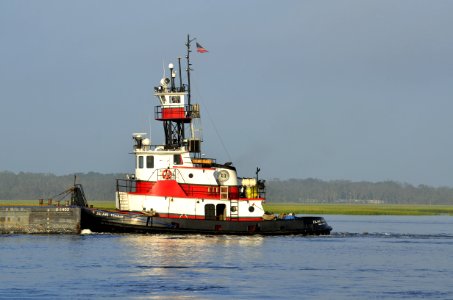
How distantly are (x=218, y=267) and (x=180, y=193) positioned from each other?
18100 mm

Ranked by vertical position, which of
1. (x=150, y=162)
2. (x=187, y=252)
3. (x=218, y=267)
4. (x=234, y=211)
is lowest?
(x=218, y=267)

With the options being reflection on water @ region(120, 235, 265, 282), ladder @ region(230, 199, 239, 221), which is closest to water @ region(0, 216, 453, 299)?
reflection on water @ region(120, 235, 265, 282)

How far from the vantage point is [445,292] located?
42031mm

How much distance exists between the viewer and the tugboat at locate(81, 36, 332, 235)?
68250 millimetres

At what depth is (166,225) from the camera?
222ft

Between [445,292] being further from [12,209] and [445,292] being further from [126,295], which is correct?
[12,209]

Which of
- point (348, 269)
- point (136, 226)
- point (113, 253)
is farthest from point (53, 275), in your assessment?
point (136, 226)

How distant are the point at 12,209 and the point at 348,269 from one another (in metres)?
30.1

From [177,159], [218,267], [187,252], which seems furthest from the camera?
[177,159]

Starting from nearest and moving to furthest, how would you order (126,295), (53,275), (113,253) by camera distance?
(126,295)
(53,275)
(113,253)

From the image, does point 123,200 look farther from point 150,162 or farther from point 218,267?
point 218,267

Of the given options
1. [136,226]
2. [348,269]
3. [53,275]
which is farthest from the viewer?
[136,226]

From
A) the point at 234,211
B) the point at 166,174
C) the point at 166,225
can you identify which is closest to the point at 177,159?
the point at 166,174

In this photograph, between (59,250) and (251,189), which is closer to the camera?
(59,250)
